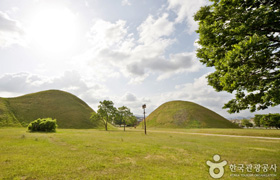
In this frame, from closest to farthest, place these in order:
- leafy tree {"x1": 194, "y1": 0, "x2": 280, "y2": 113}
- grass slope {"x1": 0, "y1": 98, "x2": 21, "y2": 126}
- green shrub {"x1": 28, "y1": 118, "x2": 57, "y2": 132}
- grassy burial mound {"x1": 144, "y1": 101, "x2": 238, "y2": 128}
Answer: leafy tree {"x1": 194, "y1": 0, "x2": 280, "y2": 113}, green shrub {"x1": 28, "y1": 118, "x2": 57, "y2": 132}, grass slope {"x1": 0, "y1": 98, "x2": 21, "y2": 126}, grassy burial mound {"x1": 144, "y1": 101, "x2": 238, "y2": 128}

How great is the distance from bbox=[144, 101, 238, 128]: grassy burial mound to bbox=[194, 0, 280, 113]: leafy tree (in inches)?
3046

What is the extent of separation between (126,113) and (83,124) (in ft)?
88.3

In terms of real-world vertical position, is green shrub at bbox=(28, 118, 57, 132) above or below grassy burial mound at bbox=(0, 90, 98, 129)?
below

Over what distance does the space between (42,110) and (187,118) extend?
3629 inches

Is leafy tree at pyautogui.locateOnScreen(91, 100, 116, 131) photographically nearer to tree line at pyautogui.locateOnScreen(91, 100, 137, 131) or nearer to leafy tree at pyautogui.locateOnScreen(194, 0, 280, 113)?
tree line at pyautogui.locateOnScreen(91, 100, 137, 131)

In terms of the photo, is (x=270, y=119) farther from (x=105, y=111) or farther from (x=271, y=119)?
(x=105, y=111)

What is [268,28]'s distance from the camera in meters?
9.63

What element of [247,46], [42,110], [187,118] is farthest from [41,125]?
[187,118]

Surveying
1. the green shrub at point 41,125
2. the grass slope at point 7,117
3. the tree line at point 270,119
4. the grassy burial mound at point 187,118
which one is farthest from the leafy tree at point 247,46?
the grass slope at point 7,117

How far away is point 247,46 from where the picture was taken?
8.16m

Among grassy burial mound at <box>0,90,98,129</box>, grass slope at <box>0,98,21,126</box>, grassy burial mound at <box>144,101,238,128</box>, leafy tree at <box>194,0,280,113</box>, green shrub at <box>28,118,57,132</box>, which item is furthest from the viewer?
grassy burial mound at <box>144,101,238,128</box>

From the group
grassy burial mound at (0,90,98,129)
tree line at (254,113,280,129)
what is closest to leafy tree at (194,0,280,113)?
tree line at (254,113,280,129)

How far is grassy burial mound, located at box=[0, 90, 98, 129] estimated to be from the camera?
64.9 meters

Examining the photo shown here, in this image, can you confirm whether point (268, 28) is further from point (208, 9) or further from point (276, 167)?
point (276, 167)
